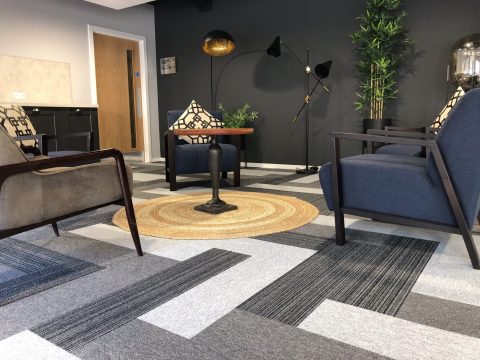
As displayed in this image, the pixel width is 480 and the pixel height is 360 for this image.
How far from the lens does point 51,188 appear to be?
5.58 ft

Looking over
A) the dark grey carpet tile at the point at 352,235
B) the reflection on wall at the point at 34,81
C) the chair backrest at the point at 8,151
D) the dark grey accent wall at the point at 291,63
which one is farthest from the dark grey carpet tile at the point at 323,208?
the reflection on wall at the point at 34,81

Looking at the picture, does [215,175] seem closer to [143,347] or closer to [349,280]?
[349,280]

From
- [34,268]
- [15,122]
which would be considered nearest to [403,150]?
[34,268]

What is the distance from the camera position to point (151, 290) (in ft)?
5.37

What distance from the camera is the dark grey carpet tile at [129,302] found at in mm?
1311

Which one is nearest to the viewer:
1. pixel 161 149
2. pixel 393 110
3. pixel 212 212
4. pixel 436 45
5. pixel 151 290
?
pixel 151 290

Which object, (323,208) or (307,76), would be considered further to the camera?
(307,76)

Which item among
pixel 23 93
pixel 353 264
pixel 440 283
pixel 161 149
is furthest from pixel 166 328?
pixel 161 149

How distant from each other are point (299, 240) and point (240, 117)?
3705 mm

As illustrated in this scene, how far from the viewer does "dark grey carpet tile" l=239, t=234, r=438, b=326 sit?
4.87ft

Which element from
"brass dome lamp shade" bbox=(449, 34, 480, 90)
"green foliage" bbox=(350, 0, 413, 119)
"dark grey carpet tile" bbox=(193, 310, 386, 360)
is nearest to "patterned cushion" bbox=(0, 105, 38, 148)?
"dark grey carpet tile" bbox=(193, 310, 386, 360)

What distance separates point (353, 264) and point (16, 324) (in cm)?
145

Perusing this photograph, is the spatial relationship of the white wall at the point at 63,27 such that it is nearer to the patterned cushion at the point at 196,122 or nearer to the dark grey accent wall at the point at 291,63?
the dark grey accent wall at the point at 291,63

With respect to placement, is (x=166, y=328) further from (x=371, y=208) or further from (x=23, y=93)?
(x=23, y=93)
